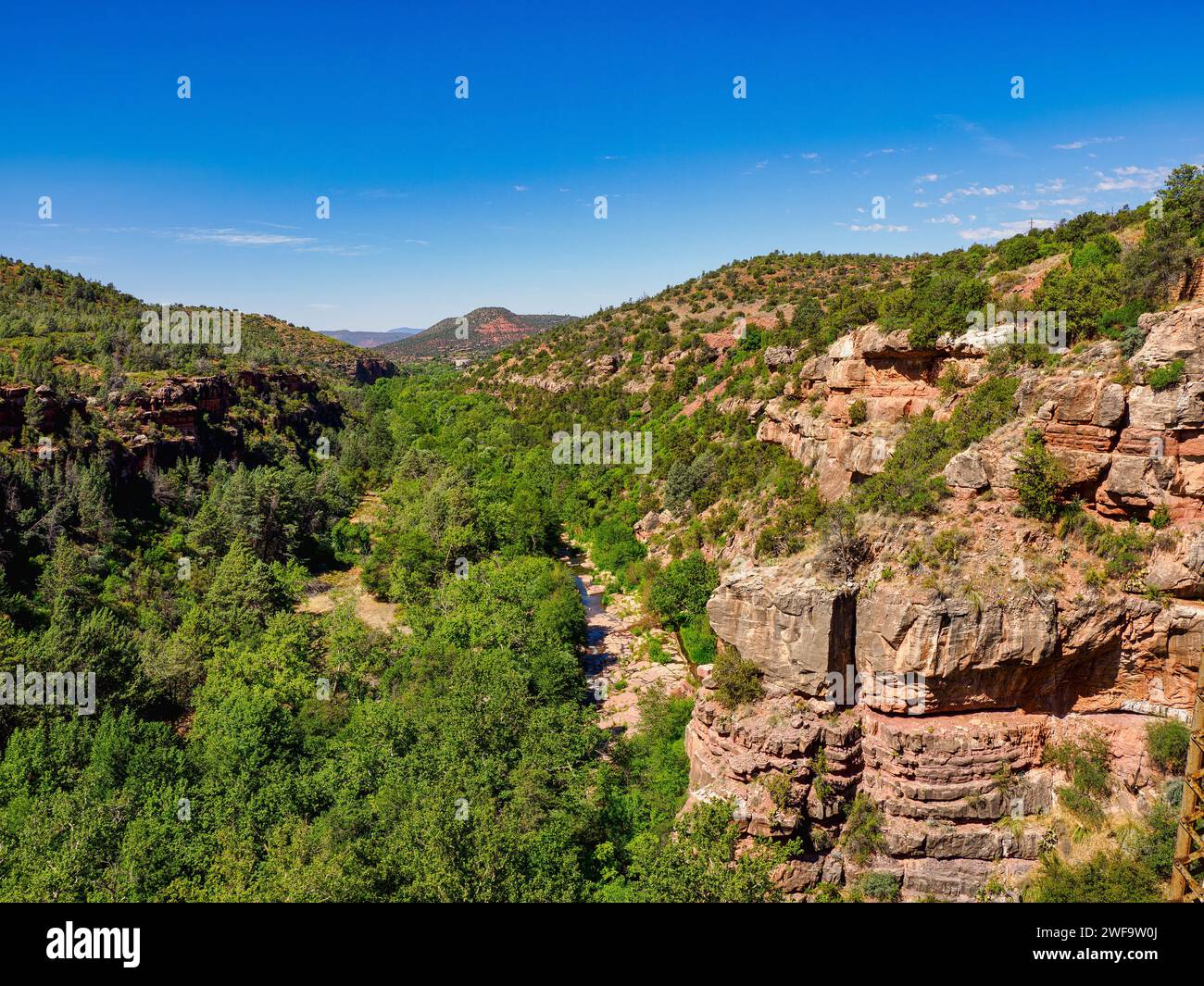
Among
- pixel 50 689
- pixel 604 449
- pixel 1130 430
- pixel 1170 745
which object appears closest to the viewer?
pixel 1170 745

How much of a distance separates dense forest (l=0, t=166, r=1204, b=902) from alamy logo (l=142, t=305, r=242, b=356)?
20195 millimetres

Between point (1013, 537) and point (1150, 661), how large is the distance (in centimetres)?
555

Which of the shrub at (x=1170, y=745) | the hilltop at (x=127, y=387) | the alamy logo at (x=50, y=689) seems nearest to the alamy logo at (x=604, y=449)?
the hilltop at (x=127, y=387)

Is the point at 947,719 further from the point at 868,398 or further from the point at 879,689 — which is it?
the point at 868,398

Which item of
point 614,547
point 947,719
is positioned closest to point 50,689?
point 947,719

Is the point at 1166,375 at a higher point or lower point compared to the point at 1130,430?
higher

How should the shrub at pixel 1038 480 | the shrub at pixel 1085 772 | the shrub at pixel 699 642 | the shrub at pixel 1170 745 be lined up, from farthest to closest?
the shrub at pixel 699 642 → the shrub at pixel 1038 480 → the shrub at pixel 1085 772 → the shrub at pixel 1170 745

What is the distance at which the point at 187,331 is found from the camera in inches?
4124

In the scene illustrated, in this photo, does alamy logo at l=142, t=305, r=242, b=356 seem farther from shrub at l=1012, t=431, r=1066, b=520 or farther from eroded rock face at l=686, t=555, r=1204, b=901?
shrub at l=1012, t=431, r=1066, b=520

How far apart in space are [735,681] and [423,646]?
1801cm
